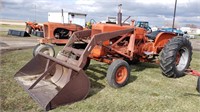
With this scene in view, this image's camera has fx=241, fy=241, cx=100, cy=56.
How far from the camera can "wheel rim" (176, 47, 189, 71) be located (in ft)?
21.8

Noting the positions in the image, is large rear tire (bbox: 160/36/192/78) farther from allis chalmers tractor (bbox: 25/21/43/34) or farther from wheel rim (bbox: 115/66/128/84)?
allis chalmers tractor (bbox: 25/21/43/34)

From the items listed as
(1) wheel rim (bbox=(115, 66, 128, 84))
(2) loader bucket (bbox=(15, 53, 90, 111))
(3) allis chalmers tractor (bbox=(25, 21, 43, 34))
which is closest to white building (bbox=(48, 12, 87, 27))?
(3) allis chalmers tractor (bbox=(25, 21, 43, 34))

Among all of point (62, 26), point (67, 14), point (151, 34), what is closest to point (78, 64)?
point (151, 34)

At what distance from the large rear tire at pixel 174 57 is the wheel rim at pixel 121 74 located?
1.15m

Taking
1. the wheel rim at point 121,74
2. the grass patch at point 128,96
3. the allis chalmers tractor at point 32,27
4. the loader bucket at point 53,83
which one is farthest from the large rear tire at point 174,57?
the allis chalmers tractor at point 32,27

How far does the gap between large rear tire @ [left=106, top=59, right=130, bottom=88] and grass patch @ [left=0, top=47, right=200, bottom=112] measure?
14 cm

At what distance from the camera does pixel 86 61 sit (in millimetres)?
5703

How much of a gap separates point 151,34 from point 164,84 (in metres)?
2.77

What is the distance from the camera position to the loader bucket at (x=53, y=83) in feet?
13.2

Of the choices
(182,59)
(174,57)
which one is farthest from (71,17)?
(174,57)

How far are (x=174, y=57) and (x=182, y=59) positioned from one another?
3.12 feet

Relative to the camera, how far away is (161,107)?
4297 millimetres

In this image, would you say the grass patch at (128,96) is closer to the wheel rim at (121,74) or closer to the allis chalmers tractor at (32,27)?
the wheel rim at (121,74)

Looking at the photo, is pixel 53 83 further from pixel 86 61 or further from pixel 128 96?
pixel 128 96
